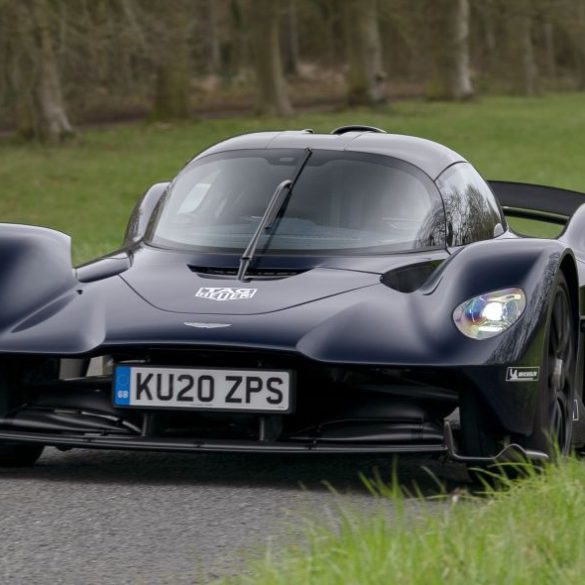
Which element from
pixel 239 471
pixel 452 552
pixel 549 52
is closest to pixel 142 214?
pixel 239 471

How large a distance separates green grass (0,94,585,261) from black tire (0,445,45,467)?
11.8 m

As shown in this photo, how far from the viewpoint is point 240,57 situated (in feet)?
206

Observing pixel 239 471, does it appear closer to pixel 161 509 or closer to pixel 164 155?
pixel 161 509

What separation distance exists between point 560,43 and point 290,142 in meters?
70.7

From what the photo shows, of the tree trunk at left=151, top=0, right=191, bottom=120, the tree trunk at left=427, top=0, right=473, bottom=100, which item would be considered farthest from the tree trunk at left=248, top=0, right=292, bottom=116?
the tree trunk at left=427, top=0, right=473, bottom=100

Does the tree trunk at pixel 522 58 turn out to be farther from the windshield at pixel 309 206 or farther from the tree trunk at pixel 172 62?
the windshield at pixel 309 206

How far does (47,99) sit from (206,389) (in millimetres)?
27717

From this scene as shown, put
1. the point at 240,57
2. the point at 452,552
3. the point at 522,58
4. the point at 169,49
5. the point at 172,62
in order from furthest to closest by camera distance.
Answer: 1. the point at 240,57
2. the point at 522,58
3. the point at 172,62
4. the point at 169,49
5. the point at 452,552

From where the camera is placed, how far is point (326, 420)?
231 inches

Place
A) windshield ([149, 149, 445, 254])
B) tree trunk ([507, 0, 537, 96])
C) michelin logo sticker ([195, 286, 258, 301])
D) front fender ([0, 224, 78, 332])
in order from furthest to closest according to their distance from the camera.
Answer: tree trunk ([507, 0, 537, 96]), windshield ([149, 149, 445, 254]), front fender ([0, 224, 78, 332]), michelin logo sticker ([195, 286, 258, 301])

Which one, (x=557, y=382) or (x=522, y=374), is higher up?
(x=522, y=374)

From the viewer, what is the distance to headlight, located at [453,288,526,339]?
5738mm

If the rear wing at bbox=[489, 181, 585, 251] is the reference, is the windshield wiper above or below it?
above

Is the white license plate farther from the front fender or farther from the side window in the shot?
the side window
